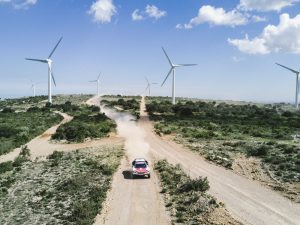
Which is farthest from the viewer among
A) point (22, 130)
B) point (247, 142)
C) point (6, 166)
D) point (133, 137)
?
point (22, 130)

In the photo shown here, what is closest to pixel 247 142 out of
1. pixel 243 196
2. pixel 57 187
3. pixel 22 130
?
pixel 243 196

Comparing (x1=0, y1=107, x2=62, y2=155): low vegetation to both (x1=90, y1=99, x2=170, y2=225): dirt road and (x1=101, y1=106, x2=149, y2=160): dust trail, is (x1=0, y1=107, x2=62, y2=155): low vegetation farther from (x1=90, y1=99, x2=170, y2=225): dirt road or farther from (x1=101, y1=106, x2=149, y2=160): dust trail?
(x1=90, y1=99, x2=170, y2=225): dirt road

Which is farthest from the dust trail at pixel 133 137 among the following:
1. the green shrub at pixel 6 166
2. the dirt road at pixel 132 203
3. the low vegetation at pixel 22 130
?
the low vegetation at pixel 22 130

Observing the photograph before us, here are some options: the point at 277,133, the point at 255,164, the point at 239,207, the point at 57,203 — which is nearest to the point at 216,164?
the point at 255,164

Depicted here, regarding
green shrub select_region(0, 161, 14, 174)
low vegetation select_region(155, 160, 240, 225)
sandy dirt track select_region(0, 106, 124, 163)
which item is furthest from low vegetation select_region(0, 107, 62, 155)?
low vegetation select_region(155, 160, 240, 225)

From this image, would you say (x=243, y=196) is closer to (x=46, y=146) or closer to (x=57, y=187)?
(x=57, y=187)

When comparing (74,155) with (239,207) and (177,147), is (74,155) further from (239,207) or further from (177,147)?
(239,207)
